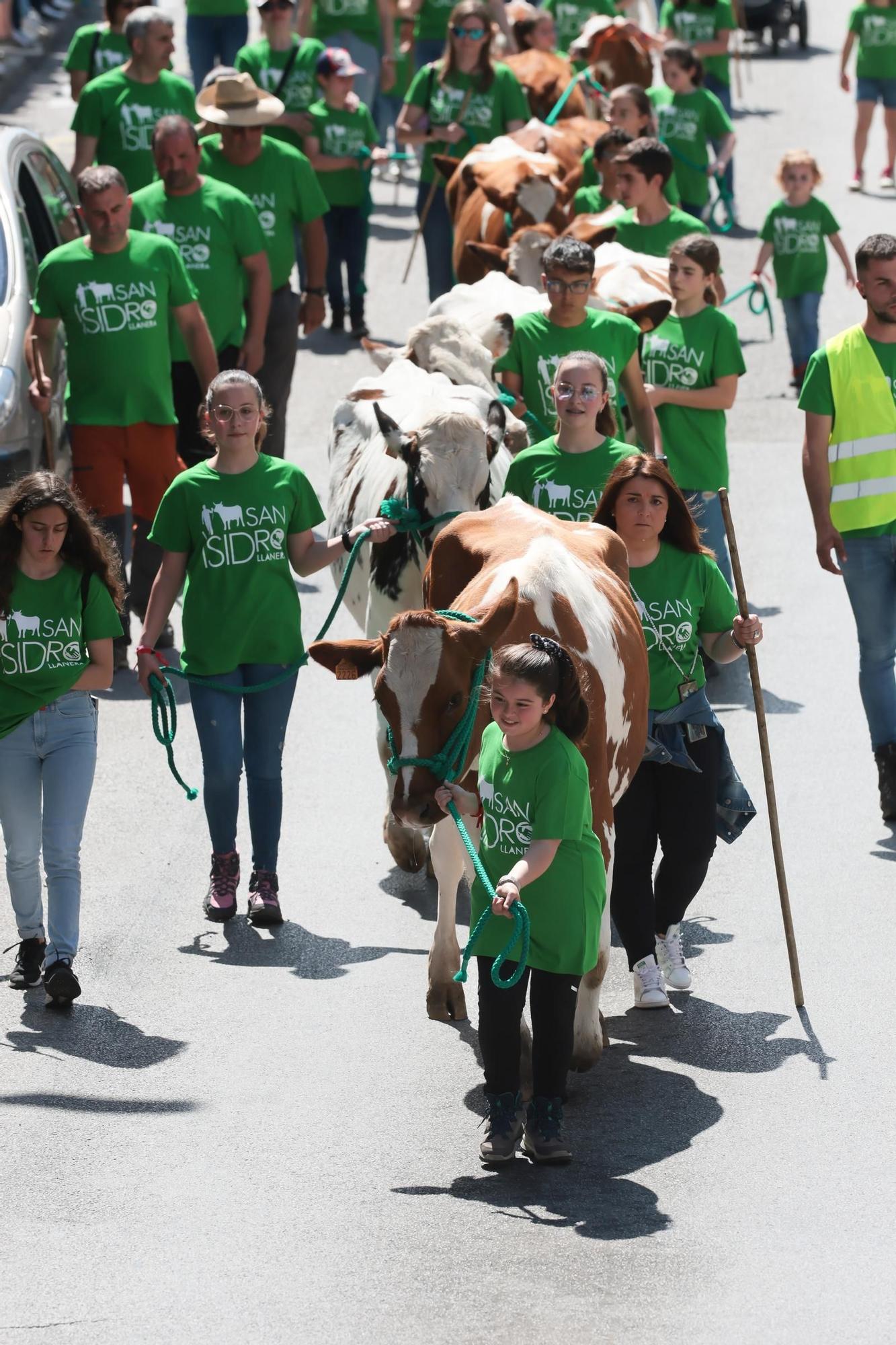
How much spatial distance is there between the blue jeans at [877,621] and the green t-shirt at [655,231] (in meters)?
3.35

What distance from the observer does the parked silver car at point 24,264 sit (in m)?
9.99

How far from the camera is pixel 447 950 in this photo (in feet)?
23.7

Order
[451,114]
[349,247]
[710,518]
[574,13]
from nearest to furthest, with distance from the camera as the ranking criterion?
[710,518]
[451,114]
[349,247]
[574,13]

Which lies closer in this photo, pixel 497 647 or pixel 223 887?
pixel 497 647

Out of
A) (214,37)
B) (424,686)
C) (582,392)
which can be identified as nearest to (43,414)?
(582,392)

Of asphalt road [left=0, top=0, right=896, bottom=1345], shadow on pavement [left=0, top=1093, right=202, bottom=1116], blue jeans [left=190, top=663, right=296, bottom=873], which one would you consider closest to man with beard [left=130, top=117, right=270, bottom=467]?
asphalt road [left=0, top=0, right=896, bottom=1345]

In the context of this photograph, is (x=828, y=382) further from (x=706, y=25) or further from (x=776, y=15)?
(x=776, y=15)

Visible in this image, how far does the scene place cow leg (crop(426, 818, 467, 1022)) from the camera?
7.19 metres

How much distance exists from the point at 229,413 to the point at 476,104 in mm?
7974

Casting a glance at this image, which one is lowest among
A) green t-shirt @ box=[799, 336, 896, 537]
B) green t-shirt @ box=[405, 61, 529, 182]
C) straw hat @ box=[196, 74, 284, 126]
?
green t-shirt @ box=[799, 336, 896, 537]

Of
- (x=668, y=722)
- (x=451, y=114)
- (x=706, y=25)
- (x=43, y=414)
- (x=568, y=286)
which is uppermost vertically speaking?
(x=706, y=25)

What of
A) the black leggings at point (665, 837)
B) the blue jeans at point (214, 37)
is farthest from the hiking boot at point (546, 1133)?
the blue jeans at point (214, 37)

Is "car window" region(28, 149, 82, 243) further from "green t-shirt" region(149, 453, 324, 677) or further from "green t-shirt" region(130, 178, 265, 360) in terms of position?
"green t-shirt" region(149, 453, 324, 677)

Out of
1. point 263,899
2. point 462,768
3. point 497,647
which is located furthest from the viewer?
point 263,899
